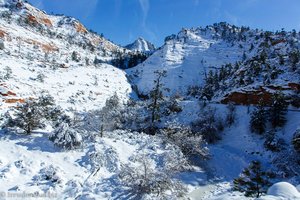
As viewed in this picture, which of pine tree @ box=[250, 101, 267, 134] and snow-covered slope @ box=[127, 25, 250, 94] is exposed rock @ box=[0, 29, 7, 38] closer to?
snow-covered slope @ box=[127, 25, 250, 94]

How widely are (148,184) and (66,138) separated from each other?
7618 mm

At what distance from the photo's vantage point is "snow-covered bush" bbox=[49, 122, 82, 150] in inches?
850

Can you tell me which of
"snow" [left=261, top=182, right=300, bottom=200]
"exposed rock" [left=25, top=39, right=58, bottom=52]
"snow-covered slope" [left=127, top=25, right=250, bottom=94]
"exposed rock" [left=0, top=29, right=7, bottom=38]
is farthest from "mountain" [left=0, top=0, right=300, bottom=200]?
"exposed rock" [left=25, top=39, right=58, bottom=52]

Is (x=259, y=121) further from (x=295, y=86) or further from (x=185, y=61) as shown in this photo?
(x=185, y=61)

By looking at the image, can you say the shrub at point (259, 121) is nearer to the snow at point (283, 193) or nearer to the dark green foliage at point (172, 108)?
the dark green foliage at point (172, 108)

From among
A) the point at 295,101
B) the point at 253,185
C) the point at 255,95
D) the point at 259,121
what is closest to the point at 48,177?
the point at 253,185

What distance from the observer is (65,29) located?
156m

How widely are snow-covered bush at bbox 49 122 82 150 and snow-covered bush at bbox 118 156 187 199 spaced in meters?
4.74

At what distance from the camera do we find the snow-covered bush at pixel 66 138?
70.8 ft

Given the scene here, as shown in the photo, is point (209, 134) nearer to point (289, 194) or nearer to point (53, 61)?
point (289, 194)

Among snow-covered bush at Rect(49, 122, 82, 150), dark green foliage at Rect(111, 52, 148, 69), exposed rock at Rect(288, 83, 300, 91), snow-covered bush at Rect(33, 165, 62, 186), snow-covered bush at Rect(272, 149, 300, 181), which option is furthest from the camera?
dark green foliage at Rect(111, 52, 148, 69)

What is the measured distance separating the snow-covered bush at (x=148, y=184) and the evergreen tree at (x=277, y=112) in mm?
22261

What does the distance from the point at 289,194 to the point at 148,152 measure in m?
15.3

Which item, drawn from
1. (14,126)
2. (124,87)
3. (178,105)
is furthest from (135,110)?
(124,87)
